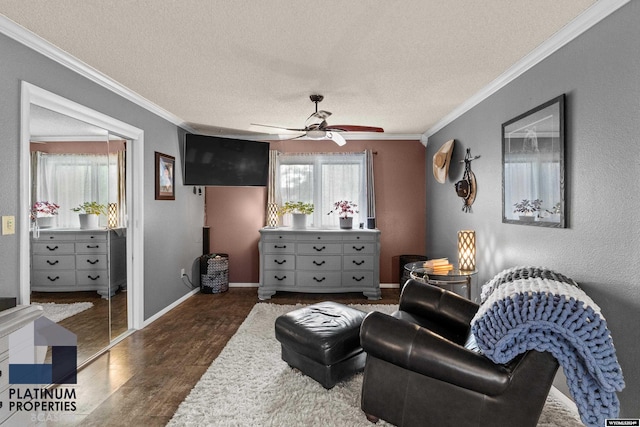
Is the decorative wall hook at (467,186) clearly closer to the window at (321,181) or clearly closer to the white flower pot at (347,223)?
the white flower pot at (347,223)

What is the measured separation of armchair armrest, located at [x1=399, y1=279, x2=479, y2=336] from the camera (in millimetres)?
2410

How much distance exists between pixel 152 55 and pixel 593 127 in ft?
9.94

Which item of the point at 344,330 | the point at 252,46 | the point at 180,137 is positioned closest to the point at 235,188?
the point at 180,137

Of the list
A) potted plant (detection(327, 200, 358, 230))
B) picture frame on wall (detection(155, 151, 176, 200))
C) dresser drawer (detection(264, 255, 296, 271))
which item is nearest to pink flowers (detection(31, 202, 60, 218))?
picture frame on wall (detection(155, 151, 176, 200))

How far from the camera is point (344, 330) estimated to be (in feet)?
7.93

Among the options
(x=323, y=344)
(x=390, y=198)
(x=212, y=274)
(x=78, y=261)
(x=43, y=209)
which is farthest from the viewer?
(x=390, y=198)

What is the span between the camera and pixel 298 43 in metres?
2.35

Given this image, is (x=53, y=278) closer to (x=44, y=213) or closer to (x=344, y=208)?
(x=44, y=213)

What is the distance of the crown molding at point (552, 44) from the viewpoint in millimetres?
1892

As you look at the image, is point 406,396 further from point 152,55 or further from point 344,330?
point 152,55

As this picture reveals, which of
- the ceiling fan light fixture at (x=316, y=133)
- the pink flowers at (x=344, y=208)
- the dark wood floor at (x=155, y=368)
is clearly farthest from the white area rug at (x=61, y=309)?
the pink flowers at (x=344, y=208)

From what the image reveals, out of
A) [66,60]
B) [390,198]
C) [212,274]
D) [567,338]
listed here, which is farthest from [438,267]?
[66,60]

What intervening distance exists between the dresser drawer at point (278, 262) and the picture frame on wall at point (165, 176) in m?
1.54

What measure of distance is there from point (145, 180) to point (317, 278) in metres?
2.57
